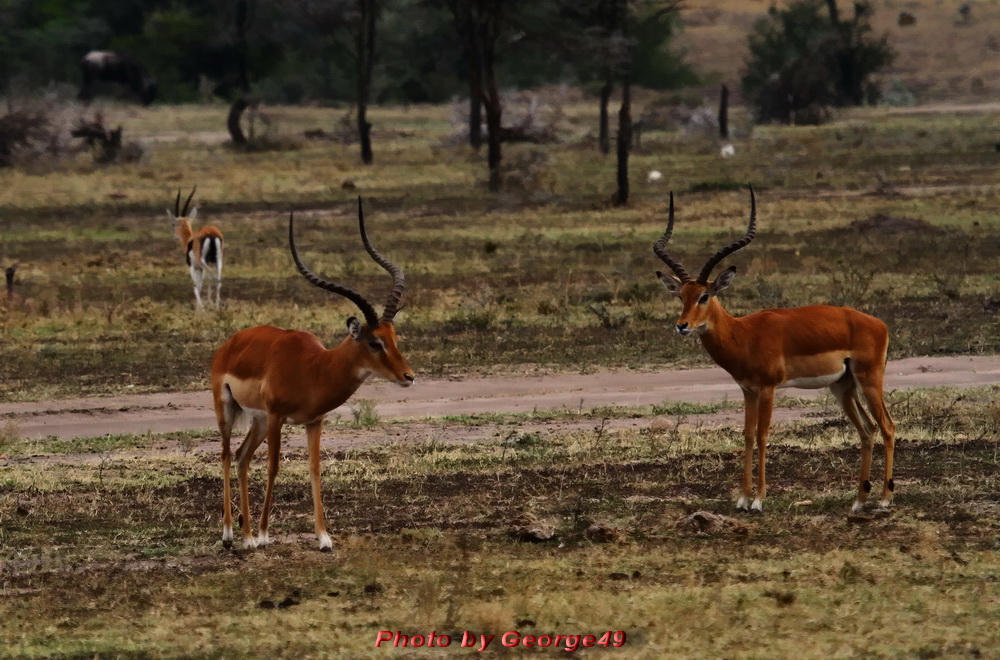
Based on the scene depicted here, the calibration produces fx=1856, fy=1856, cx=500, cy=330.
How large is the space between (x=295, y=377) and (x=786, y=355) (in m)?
2.97

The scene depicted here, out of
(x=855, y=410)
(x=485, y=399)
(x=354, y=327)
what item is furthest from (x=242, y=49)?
(x=354, y=327)

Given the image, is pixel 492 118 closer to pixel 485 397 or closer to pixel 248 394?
pixel 485 397

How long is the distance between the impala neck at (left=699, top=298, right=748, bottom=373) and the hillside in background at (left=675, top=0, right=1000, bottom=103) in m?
62.6

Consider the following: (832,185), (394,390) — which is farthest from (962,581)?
(832,185)

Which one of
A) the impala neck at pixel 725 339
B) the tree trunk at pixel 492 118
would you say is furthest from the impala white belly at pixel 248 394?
the tree trunk at pixel 492 118

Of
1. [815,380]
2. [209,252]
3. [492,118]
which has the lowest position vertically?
[209,252]

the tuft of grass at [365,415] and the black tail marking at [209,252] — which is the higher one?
the black tail marking at [209,252]

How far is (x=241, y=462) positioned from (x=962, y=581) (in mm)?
3762

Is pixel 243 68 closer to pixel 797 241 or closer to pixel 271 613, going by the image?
pixel 797 241

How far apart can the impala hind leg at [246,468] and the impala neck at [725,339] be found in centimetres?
263

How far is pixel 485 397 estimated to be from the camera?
1616 cm

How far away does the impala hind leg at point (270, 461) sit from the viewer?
952cm

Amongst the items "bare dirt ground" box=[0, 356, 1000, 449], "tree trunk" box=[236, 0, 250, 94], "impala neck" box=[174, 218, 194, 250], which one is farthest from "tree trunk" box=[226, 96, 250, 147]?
Result: "bare dirt ground" box=[0, 356, 1000, 449]

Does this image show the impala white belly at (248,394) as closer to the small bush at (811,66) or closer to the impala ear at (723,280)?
the impala ear at (723,280)
